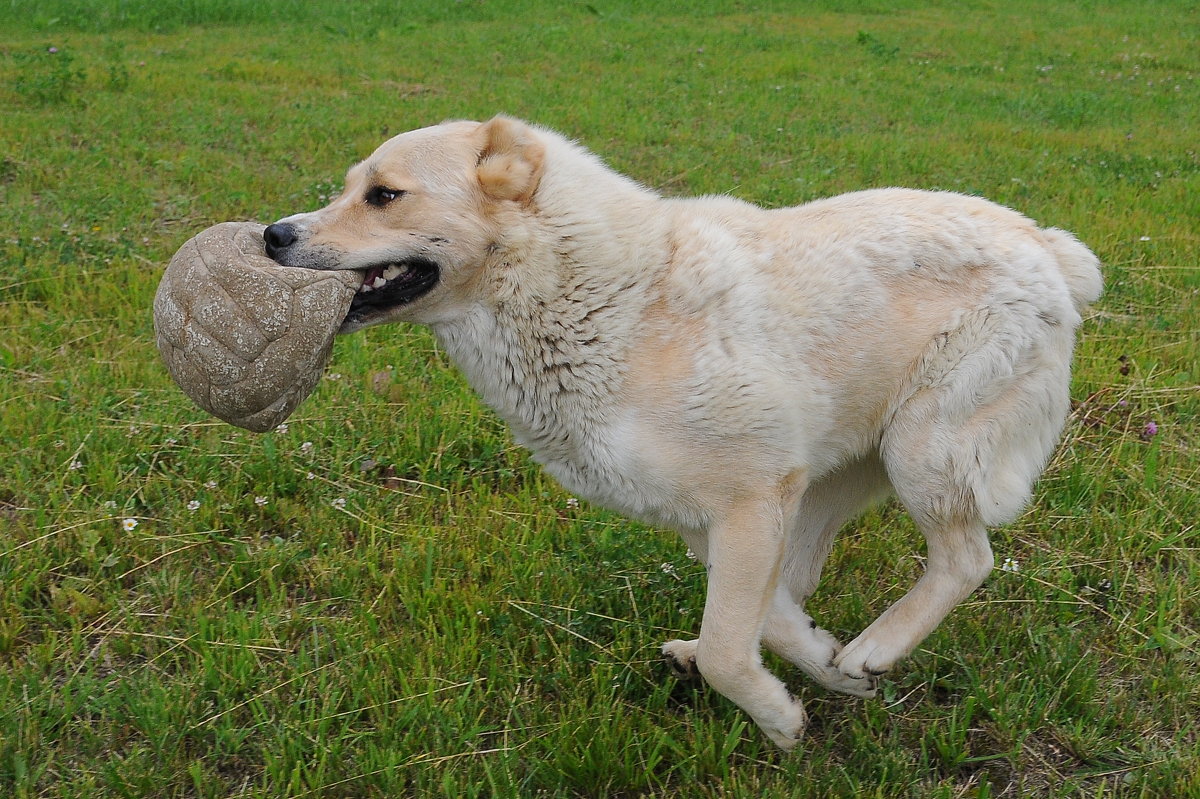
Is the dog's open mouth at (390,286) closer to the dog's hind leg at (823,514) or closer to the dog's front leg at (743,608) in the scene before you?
the dog's front leg at (743,608)

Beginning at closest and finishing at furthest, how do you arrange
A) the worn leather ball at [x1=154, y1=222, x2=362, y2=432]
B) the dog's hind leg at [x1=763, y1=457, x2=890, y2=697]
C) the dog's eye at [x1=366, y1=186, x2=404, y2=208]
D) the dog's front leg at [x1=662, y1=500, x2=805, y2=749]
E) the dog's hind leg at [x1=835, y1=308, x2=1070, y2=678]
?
the dog's front leg at [x1=662, y1=500, x2=805, y2=749] < the worn leather ball at [x1=154, y1=222, x2=362, y2=432] < the dog's hind leg at [x1=835, y1=308, x2=1070, y2=678] < the dog's eye at [x1=366, y1=186, x2=404, y2=208] < the dog's hind leg at [x1=763, y1=457, x2=890, y2=697]

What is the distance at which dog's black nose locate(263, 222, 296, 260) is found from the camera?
3412 mm

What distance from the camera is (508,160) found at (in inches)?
136

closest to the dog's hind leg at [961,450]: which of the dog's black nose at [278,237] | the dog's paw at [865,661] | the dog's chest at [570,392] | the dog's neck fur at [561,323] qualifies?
the dog's paw at [865,661]

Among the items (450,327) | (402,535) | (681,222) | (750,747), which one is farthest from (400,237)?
(750,747)

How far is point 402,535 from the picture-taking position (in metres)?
4.16

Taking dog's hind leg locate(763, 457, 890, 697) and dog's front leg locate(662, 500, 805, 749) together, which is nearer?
dog's front leg locate(662, 500, 805, 749)

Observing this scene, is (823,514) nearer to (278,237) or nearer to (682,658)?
(682,658)

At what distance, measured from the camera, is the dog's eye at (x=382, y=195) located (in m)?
3.43

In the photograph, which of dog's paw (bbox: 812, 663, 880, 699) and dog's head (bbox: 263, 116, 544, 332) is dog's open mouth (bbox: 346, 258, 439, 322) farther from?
dog's paw (bbox: 812, 663, 880, 699)

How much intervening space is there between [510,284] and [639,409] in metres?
0.60

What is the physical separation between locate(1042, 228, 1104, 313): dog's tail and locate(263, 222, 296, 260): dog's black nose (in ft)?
8.18

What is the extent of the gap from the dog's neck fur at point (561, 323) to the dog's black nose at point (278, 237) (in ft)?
1.83

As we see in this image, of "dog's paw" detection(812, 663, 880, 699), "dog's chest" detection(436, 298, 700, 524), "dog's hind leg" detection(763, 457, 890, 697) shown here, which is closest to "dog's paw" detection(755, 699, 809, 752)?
"dog's paw" detection(812, 663, 880, 699)
